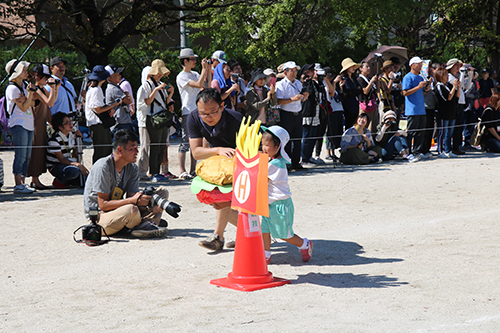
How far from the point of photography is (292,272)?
509 cm

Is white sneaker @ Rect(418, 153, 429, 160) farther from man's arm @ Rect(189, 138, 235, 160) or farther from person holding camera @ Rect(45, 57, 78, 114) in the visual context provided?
man's arm @ Rect(189, 138, 235, 160)

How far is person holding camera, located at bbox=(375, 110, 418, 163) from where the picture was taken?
12.2 metres

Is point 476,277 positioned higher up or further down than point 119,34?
further down

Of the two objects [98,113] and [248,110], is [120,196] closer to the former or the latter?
[98,113]

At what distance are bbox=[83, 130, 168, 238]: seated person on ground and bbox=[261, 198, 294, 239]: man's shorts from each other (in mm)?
1538

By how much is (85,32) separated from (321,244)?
12.0 meters

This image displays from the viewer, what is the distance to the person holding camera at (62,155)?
938 centimetres

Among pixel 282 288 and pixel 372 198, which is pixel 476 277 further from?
pixel 372 198

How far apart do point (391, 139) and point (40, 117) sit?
7226mm

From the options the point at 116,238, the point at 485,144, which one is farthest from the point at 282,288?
the point at 485,144

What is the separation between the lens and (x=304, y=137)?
12.0 meters

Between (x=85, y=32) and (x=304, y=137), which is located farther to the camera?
(x=85, y=32)

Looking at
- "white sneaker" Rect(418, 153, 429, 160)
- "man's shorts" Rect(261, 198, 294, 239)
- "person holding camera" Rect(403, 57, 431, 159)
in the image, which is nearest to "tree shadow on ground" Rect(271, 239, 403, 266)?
"man's shorts" Rect(261, 198, 294, 239)

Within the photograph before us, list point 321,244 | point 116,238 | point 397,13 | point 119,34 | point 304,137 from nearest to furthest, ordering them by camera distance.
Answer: point 321,244
point 116,238
point 304,137
point 119,34
point 397,13
